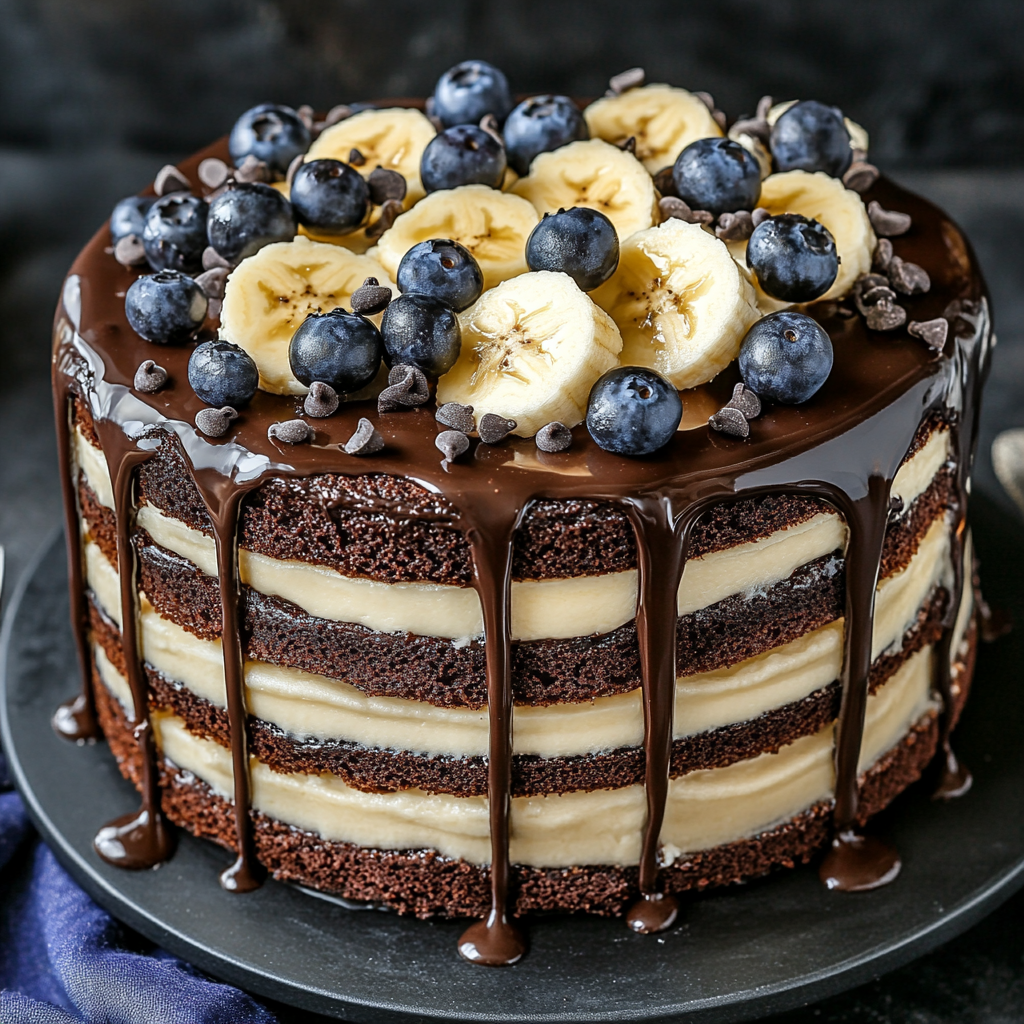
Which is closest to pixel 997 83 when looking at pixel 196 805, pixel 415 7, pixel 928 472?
pixel 415 7

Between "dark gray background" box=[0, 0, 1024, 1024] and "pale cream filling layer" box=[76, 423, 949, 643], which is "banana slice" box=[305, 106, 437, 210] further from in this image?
"dark gray background" box=[0, 0, 1024, 1024]

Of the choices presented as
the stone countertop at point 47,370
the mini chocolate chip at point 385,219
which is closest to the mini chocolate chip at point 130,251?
the mini chocolate chip at point 385,219

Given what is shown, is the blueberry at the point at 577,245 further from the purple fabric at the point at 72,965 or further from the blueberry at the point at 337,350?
the purple fabric at the point at 72,965

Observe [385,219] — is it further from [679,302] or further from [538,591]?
[538,591]

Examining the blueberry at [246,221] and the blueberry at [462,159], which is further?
the blueberry at [462,159]

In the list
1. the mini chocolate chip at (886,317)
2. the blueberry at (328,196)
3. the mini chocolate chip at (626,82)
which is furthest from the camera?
the mini chocolate chip at (626,82)

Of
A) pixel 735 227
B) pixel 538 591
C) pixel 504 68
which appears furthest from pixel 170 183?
pixel 504 68
